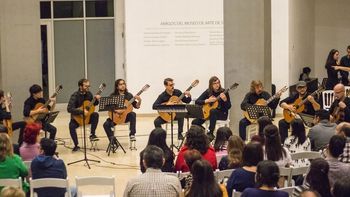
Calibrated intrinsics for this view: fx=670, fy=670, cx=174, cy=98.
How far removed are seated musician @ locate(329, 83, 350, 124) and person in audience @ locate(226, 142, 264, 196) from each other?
4.93m

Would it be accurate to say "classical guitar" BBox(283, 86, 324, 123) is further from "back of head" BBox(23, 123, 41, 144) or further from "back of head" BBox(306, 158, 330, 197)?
"back of head" BBox(306, 158, 330, 197)

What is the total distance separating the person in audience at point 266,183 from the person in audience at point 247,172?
0.78 m

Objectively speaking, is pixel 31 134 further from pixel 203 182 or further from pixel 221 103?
pixel 221 103

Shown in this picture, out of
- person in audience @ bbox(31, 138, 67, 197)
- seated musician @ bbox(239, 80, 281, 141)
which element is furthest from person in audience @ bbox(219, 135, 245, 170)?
seated musician @ bbox(239, 80, 281, 141)

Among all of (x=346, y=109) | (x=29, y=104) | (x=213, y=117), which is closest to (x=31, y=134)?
(x=29, y=104)

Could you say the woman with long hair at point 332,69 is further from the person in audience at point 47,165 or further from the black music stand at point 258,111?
the person in audience at point 47,165

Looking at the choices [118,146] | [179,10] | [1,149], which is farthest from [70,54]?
[1,149]

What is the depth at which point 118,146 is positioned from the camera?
13.8 meters

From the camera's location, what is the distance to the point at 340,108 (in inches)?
467

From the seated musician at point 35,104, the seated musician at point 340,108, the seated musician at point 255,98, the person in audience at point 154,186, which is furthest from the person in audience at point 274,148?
the seated musician at point 35,104

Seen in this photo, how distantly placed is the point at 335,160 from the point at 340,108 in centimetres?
447

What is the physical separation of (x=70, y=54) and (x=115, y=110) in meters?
6.67

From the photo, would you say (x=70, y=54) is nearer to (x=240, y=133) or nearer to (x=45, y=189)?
(x=240, y=133)

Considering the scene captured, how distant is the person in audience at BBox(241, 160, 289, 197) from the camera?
6.21m
